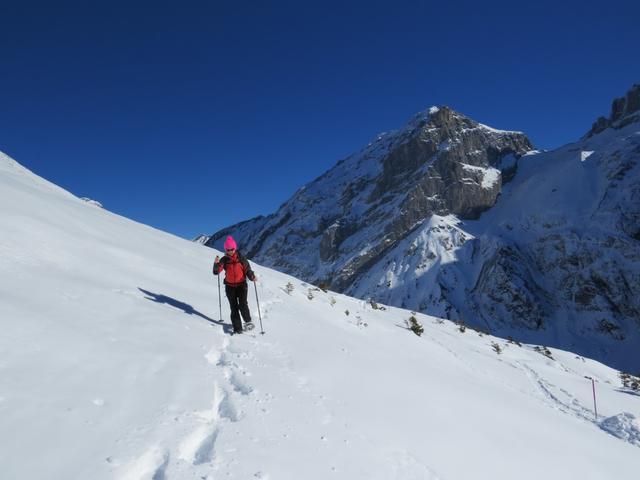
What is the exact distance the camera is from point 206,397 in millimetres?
4527

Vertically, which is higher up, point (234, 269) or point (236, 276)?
point (234, 269)

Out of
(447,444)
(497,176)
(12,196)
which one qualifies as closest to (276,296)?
(12,196)

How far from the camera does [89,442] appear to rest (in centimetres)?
327

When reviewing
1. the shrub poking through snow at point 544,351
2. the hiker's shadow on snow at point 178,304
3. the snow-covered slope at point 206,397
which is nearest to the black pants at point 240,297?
the hiker's shadow on snow at point 178,304

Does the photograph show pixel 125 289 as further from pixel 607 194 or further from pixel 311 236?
pixel 311 236

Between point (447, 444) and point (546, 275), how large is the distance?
8147cm

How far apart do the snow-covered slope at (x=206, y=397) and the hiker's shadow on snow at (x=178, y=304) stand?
0.07 meters

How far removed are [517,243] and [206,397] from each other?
282 feet

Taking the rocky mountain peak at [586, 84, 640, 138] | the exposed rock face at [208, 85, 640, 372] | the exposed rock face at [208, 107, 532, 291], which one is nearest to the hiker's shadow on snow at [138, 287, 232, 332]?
the exposed rock face at [208, 85, 640, 372]

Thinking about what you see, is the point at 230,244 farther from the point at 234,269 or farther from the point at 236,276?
the point at 236,276

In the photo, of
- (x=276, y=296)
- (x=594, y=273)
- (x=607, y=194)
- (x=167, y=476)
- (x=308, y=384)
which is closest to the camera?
(x=167, y=476)

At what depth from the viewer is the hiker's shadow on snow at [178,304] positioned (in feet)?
26.0

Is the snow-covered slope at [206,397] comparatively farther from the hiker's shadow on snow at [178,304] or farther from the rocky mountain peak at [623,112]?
the rocky mountain peak at [623,112]

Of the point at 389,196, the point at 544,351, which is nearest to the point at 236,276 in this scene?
the point at 544,351
